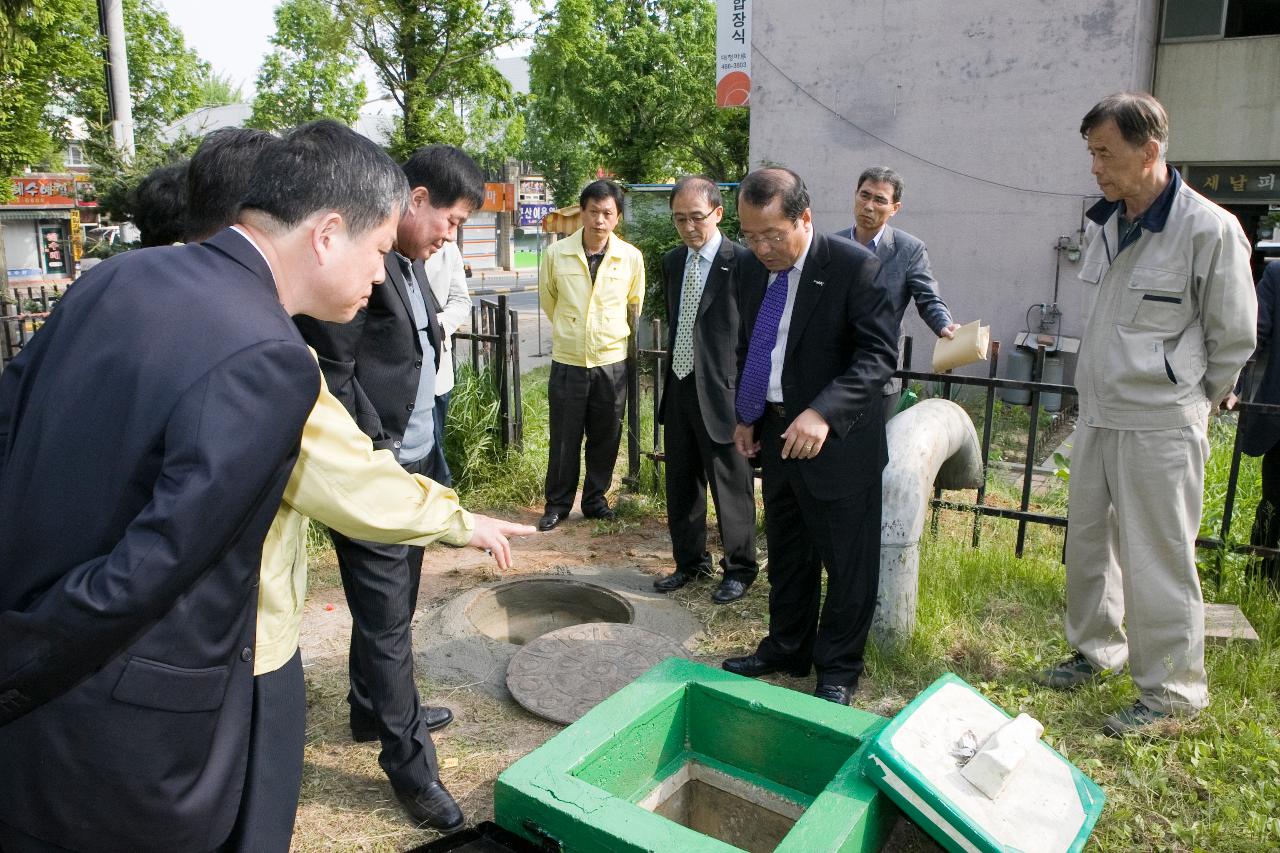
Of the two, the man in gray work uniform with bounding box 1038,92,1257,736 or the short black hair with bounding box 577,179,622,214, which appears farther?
the short black hair with bounding box 577,179,622,214

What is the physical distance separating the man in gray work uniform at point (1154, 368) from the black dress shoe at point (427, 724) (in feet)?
7.55

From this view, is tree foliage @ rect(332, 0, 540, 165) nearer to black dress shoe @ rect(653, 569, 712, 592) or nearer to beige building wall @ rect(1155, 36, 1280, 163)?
beige building wall @ rect(1155, 36, 1280, 163)

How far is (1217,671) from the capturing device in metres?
3.39

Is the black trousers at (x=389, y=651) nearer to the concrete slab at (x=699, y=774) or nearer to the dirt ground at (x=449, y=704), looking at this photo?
the dirt ground at (x=449, y=704)

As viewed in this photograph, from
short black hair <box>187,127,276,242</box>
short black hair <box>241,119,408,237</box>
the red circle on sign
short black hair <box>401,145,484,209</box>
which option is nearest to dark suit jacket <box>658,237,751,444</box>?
short black hair <box>401,145,484,209</box>

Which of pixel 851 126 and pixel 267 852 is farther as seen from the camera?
pixel 851 126

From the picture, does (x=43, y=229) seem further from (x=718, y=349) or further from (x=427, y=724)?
(x=427, y=724)

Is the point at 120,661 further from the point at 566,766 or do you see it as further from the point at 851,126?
the point at 851,126

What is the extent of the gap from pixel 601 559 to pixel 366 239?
11.6 ft

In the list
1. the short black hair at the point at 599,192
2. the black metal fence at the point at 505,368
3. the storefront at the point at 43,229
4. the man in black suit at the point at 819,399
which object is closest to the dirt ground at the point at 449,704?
the man in black suit at the point at 819,399

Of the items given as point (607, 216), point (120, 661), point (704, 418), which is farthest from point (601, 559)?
point (120, 661)

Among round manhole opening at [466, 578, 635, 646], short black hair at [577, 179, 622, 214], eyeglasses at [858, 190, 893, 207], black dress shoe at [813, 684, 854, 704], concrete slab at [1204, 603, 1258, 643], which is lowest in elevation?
round manhole opening at [466, 578, 635, 646]

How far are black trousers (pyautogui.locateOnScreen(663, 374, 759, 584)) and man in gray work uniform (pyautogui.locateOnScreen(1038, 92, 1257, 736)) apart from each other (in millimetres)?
1620

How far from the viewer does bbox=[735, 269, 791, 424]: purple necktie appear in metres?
3.37
